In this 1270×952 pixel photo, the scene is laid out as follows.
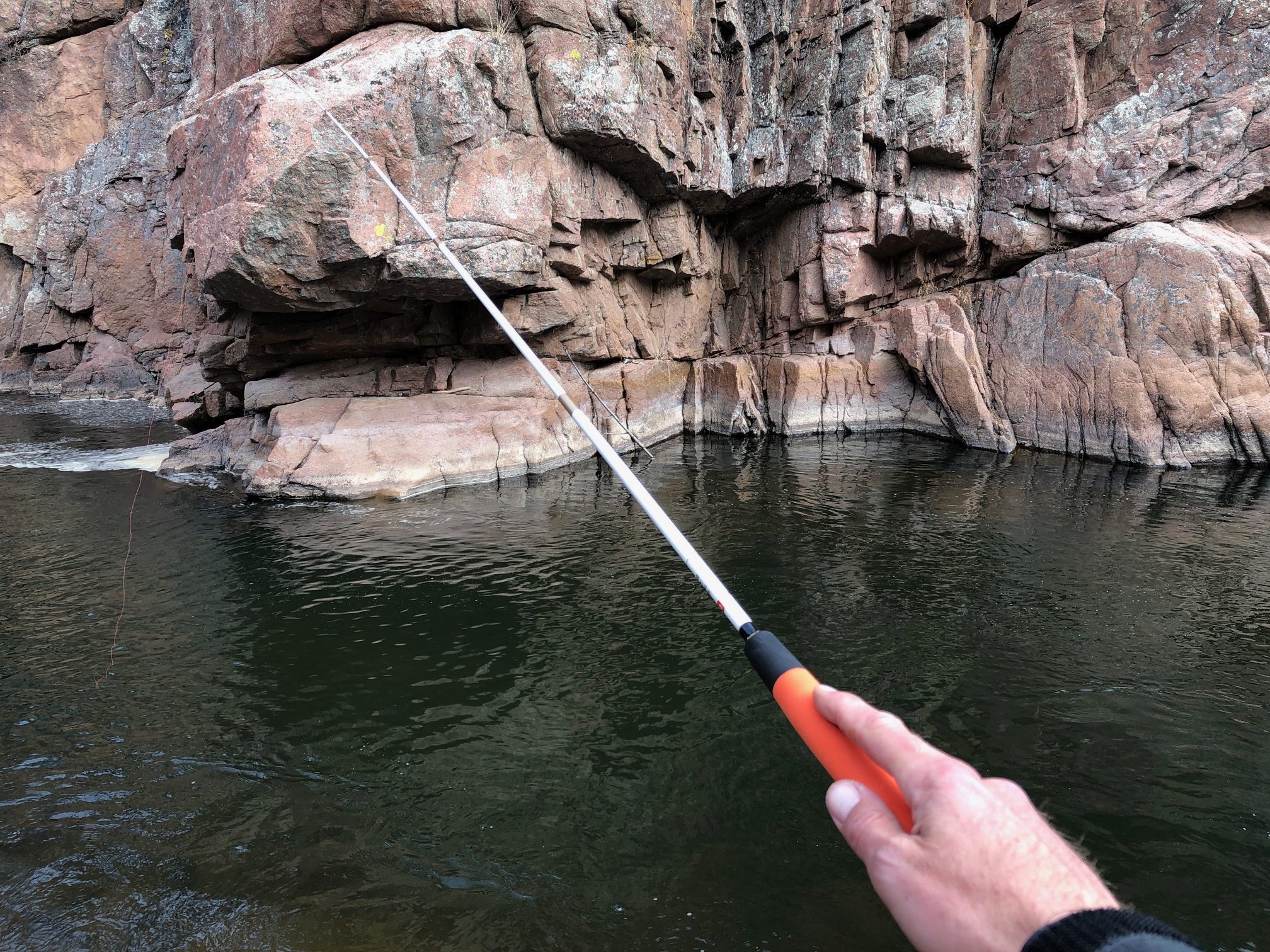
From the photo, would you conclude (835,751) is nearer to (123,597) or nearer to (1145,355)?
(123,597)

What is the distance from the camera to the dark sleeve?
919mm

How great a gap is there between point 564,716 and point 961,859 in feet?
19.1

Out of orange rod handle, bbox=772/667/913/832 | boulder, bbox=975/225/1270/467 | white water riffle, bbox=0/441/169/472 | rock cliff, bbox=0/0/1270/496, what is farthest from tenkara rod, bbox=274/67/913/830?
boulder, bbox=975/225/1270/467

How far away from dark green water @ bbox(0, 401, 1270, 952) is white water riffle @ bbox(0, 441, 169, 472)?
495 centimetres

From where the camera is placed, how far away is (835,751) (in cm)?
154

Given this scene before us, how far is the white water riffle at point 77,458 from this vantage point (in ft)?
57.4

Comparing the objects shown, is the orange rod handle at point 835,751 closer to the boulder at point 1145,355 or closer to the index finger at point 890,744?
the index finger at point 890,744

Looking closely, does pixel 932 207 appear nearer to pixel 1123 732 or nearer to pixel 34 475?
pixel 1123 732

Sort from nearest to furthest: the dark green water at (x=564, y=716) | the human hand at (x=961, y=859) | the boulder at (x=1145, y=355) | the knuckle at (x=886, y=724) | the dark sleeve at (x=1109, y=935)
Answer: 1. the dark sleeve at (x=1109, y=935)
2. the human hand at (x=961, y=859)
3. the knuckle at (x=886, y=724)
4. the dark green water at (x=564, y=716)
5. the boulder at (x=1145, y=355)

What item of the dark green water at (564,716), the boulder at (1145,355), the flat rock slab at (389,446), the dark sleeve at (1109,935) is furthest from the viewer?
the boulder at (1145,355)

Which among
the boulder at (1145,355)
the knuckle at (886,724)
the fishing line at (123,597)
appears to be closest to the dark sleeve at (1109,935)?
the knuckle at (886,724)

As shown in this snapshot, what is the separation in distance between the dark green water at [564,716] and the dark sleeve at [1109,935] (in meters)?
3.70

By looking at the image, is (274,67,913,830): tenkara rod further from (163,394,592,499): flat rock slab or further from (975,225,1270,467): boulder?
(975,225,1270,467): boulder

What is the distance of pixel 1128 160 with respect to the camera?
69.2 feet
